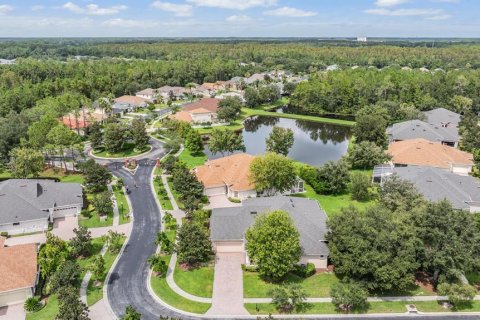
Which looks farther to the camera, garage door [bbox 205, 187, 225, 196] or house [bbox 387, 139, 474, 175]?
house [bbox 387, 139, 474, 175]

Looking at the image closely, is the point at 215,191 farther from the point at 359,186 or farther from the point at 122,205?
the point at 359,186

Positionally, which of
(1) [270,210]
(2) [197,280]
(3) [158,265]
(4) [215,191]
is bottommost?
(2) [197,280]

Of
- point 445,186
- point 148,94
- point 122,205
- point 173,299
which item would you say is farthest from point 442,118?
point 148,94

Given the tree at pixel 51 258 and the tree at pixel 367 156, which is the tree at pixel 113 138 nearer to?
the tree at pixel 51 258

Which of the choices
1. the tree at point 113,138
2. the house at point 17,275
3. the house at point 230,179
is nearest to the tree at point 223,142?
the house at point 230,179

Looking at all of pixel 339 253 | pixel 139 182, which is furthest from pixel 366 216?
pixel 139 182

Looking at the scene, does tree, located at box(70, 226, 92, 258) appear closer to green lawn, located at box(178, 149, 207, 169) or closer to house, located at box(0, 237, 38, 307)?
house, located at box(0, 237, 38, 307)

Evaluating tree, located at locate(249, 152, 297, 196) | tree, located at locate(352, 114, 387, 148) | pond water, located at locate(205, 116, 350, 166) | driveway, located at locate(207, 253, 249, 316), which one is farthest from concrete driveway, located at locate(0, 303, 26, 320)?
tree, located at locate(352, 114, 387, 148)
